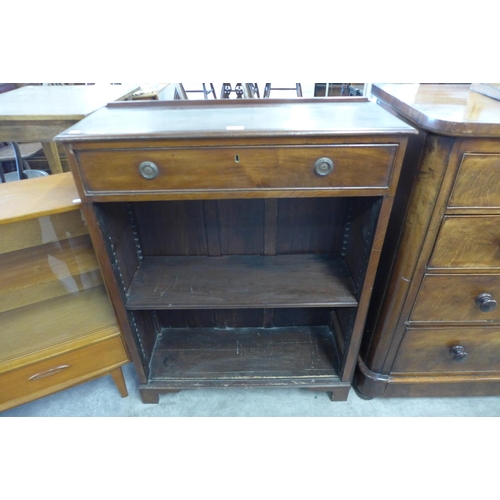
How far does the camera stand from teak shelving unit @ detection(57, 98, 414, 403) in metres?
Answer: 0.70

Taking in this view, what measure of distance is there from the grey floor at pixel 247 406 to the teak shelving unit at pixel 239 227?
0.07 meters

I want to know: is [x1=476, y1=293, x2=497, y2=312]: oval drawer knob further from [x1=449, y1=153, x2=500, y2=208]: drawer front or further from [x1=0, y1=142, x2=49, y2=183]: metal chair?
[x1=0, y1=142, x2=49, y2=183]: metal chair

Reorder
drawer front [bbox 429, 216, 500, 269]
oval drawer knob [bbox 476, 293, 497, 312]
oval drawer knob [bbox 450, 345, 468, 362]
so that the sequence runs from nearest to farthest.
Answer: drawer front [bbox 429, 216, 500, 269] → oval drawer knob [bbox 476, 293, 497, 312] → oval drawer knob [bbox 450, 345, 468, 362]

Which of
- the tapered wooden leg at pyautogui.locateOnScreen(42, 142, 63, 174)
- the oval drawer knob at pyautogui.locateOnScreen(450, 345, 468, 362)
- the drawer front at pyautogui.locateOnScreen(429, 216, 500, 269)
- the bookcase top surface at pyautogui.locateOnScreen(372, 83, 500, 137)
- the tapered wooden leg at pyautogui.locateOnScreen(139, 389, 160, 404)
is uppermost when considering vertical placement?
the bookcase top surface at pyautogui.locateOnScreen(372, 83, 500, 137)

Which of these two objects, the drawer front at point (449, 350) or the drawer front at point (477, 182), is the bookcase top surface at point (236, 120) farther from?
the drawer front at point (449, 350)

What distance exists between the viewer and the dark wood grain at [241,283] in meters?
0.97

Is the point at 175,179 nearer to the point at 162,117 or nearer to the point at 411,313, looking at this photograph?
the point at 162,117

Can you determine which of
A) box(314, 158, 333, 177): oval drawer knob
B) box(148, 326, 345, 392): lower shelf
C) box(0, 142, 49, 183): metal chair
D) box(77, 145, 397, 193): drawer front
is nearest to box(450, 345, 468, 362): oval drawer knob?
box(148, 326, 345, 392): lower shelf

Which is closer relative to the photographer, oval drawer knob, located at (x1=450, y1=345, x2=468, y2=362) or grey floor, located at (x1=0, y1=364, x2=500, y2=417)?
oval drawer knob, located at (x1=450, y1=345, x2=468, y2=362)

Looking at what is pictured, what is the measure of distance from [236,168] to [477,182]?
0.54 meters

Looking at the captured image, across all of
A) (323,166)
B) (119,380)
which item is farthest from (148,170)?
(119,380)

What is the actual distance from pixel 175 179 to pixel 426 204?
1.90ft

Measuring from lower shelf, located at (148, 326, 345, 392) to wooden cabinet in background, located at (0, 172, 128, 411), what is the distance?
192mm

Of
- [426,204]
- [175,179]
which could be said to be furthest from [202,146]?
[426,204]
